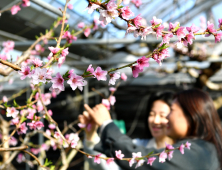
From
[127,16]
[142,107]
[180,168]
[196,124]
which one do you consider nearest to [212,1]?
[142,107]

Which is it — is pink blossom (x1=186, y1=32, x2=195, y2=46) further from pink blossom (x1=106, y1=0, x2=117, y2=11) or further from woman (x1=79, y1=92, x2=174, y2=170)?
woman (x1=79, y1=92, x2=174, y2=170)

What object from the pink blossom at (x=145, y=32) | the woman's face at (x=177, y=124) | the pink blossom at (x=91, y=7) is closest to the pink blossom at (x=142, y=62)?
the pink blossom at (x=145, y=32)

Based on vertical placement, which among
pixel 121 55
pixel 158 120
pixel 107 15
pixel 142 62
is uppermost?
pixel 121 55

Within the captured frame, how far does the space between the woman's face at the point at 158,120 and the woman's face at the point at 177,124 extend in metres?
0.11

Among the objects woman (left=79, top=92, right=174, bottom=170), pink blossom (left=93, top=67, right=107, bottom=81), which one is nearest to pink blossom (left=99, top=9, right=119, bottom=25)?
pink blossom (left=93, top=67, right=107, bottom=81)

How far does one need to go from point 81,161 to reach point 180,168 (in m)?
2.83

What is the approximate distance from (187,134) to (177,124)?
0.08 metres

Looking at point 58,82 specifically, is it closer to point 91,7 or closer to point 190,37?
point 91,7

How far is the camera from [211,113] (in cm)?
116

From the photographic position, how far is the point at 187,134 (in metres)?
1.15

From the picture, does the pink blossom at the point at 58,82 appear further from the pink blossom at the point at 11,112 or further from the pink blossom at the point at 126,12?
the pink blossom at the point at 11,112

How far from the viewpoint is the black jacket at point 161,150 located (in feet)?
3.12

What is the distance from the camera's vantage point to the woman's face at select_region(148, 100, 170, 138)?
1289 mm

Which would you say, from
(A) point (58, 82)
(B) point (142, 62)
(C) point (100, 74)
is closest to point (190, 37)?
(B) point (142, 62)
